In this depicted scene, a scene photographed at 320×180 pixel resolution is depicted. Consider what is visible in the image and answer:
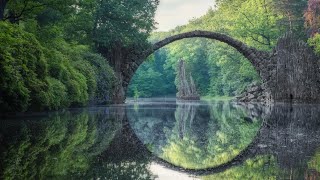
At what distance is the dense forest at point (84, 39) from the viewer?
13507 mm

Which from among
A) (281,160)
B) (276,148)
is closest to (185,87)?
(276,148)

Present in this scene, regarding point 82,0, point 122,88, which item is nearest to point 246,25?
point 122,88

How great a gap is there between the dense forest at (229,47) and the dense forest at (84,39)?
103 mm

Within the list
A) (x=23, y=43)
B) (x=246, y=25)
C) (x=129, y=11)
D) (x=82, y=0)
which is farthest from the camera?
(x=246, y=25)

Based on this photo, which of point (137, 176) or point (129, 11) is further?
point (129, 11)

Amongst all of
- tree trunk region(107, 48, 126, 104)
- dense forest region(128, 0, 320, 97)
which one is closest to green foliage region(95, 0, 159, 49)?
tree trunk region(107, 48, 126, 104)

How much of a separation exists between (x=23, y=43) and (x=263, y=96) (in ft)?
77.3

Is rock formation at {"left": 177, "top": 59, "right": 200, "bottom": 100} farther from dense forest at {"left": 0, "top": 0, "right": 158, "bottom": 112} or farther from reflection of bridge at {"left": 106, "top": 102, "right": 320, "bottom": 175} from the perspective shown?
reflection of bridge at {"left": 106, "top": 102, "right": 320, "bottom": 175}

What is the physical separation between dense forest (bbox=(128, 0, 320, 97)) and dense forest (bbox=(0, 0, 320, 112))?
103 mm

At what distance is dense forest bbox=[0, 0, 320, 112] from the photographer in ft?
44.3

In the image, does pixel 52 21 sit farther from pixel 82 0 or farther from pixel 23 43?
pixel 23 43

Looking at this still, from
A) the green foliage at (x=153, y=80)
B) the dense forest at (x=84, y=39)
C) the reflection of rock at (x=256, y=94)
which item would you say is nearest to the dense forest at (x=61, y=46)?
the dense forest at (x=84, y=39)

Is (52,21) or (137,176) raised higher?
(52,21)

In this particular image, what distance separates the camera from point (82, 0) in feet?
69.3
